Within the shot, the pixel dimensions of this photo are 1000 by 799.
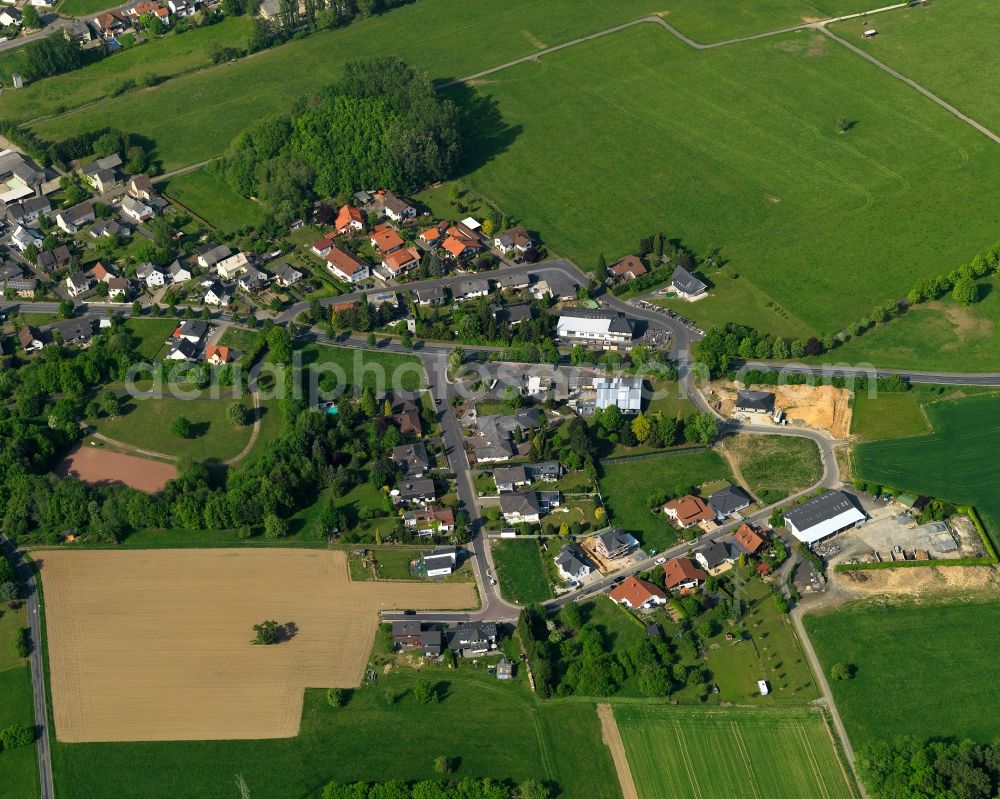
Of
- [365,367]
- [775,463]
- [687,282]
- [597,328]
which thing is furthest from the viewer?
[687,282]

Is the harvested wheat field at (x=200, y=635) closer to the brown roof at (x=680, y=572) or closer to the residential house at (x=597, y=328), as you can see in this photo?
the brown roof at (x=680, y=572)

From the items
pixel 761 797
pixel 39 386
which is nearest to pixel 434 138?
pixel 39 386

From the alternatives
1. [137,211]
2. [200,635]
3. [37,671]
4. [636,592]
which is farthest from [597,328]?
[37,671]

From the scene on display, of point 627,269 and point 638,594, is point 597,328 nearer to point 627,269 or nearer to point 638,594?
point 627,269

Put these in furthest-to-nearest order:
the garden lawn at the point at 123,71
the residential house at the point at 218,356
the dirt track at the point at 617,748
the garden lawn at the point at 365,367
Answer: the garden lawn at the point at 123,71, the residential house at the point at 218,356, the garden lawn at the point at 365,367, the dirt track at the point at 617,748

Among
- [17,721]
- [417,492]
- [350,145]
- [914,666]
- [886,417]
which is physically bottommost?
[914,666]

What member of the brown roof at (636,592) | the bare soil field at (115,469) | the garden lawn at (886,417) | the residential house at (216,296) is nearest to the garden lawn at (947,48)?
the garden lawn at (886,417)
